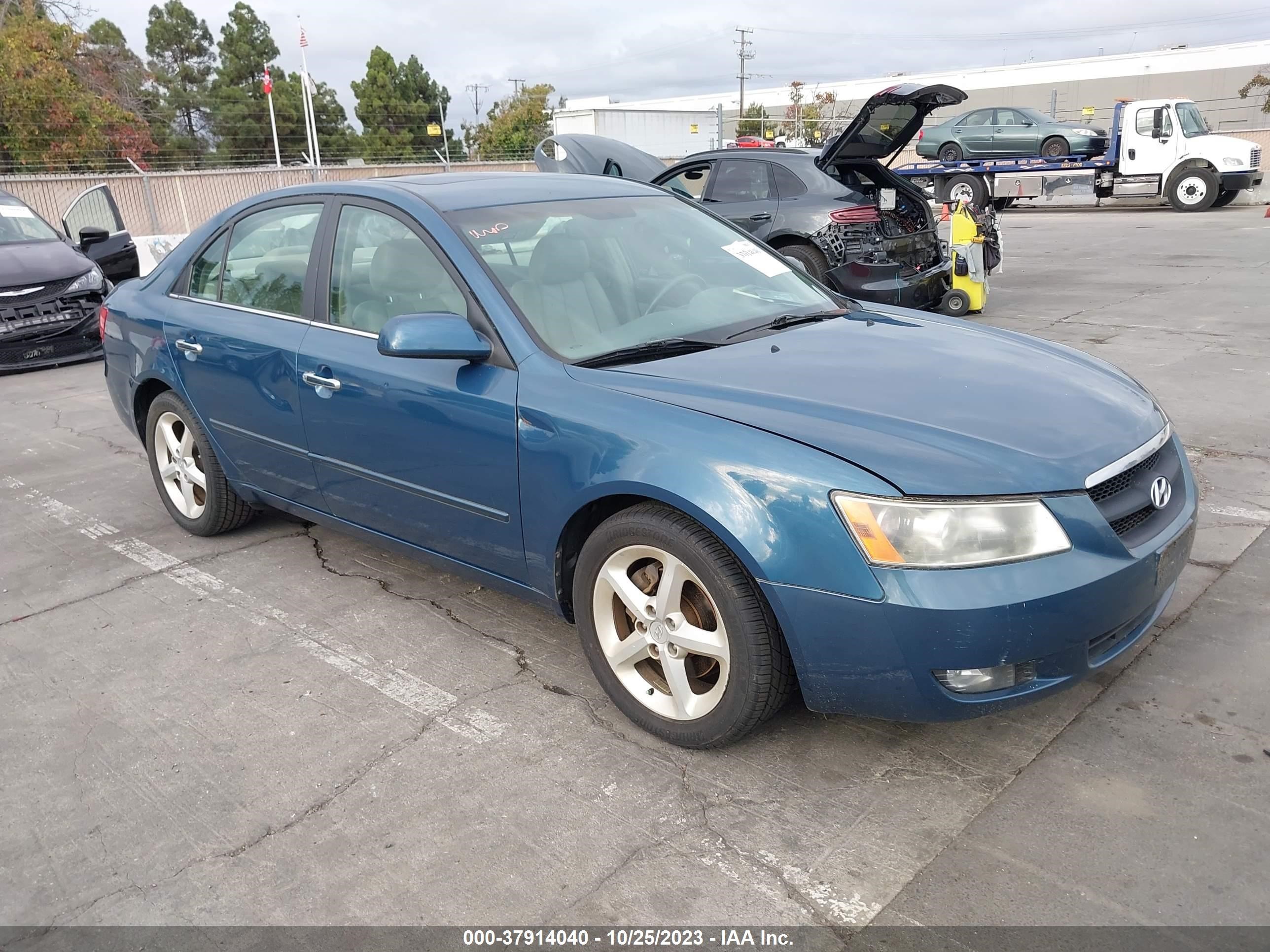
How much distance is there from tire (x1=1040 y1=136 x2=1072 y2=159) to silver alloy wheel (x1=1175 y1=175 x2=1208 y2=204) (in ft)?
9.89

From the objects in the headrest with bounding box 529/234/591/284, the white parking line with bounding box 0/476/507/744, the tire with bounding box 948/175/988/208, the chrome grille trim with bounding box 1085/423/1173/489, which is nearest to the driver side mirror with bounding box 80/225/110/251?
the white parking line with bounding box 0/476/507/744

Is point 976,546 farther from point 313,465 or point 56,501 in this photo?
point 56,501

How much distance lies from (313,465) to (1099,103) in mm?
64296

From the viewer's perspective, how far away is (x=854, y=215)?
9039 millimetres

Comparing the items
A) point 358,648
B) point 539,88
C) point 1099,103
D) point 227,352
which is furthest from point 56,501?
point 539,88

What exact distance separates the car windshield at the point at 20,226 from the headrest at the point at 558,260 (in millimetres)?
8873

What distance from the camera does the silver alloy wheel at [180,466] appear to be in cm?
483

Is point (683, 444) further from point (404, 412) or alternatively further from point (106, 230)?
point (106, 230)

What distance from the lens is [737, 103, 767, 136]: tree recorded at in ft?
161

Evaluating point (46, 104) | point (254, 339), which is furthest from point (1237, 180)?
point (46, 104)

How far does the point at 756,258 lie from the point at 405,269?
141cm

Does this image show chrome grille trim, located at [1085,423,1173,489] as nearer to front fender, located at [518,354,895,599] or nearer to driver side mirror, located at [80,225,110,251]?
front fender, located at [518,354,895,599]

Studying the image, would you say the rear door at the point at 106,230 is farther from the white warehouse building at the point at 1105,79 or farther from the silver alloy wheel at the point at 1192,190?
the white warehouse building at the point at 1105,79

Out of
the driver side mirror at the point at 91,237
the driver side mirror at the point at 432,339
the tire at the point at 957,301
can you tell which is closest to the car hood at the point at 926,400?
the driver side mirror at the point at 432,339
